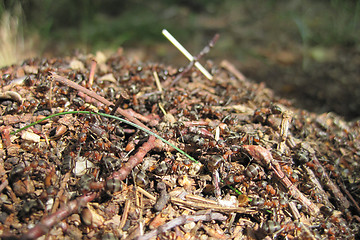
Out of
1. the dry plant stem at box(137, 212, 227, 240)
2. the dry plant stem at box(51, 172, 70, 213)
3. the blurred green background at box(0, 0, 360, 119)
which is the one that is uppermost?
the blurred green background at box(0, 0, 360, 119)

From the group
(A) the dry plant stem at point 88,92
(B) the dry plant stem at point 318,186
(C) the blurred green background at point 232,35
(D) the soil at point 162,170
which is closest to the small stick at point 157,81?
(D) the soil at point 162,170

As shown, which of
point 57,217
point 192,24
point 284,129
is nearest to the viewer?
point 57,217

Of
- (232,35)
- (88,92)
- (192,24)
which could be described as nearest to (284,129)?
(88,92)

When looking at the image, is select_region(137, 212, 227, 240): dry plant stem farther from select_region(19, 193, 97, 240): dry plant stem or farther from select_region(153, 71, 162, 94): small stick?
select_region(153, 71, 162, 94): small stick

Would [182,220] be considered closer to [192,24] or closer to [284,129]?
[284,129]

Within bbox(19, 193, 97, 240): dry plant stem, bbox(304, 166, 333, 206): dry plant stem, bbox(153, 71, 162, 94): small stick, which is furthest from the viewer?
bbox(153, 71, 162, 94): small stick

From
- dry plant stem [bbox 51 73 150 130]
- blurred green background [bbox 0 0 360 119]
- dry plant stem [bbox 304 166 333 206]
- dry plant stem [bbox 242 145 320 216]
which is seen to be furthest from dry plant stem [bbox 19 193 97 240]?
blurred green background [bbox 0 0 360 119]

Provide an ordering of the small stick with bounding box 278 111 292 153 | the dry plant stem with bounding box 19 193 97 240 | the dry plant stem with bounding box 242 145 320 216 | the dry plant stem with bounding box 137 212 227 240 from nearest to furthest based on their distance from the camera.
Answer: the dry plant stem with bounding box 19 193 97 240
the dry plant stem with bounding box 137 212 227 240
the dry plant stem with bounding box 242 145 320 216
the small stick with bounding box 278 111 292 153
